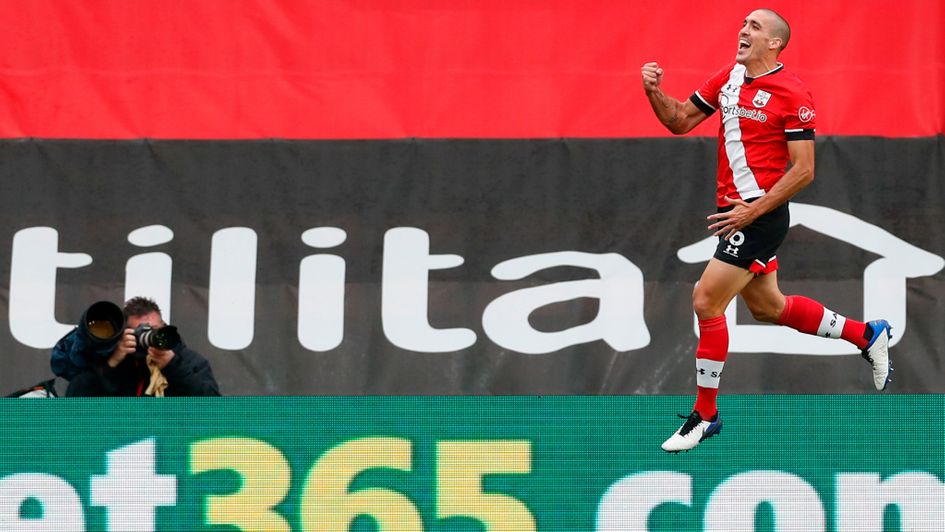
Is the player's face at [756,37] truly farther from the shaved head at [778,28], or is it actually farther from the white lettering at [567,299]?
the white lettering at [567,299]

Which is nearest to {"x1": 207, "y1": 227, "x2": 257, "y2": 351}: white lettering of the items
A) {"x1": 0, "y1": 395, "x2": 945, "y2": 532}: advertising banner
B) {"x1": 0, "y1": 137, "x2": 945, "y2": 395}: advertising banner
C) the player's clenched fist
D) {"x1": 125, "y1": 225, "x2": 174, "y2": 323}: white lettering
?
{"x1": 0, "y1": 137, "x2": 945, "y2": 395}: advertising banner

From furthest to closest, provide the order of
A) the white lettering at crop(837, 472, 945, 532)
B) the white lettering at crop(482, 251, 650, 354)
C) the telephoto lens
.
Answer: the white lettering at crop(482, 251, 650, 354), the telephoto lens, the white lettering at crop(837, 472, 945, 532)

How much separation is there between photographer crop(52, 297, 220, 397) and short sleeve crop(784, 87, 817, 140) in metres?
2.66


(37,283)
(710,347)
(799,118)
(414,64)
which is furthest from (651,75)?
(37,283)

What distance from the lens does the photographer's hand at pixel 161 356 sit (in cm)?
597

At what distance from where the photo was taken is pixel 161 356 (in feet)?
19.7

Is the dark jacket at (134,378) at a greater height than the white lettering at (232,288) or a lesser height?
lesser

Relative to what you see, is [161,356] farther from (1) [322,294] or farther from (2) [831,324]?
(2) [831,324]

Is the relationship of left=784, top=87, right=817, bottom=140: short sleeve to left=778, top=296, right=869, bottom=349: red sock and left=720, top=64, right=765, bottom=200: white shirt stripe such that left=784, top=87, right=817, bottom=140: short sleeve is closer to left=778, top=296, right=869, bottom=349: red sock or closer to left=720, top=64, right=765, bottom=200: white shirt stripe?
left=720, top=64, right=765, bottom=200: white shirt stripe

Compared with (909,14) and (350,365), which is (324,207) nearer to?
(350,365)

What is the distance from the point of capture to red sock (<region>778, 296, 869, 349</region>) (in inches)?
219

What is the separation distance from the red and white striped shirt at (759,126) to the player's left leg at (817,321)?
0.44 m

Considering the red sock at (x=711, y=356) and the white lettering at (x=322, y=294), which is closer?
the red sock at (x=711, y=356)


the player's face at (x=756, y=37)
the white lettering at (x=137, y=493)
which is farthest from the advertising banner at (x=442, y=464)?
the player's face at (x=756, y=37)
